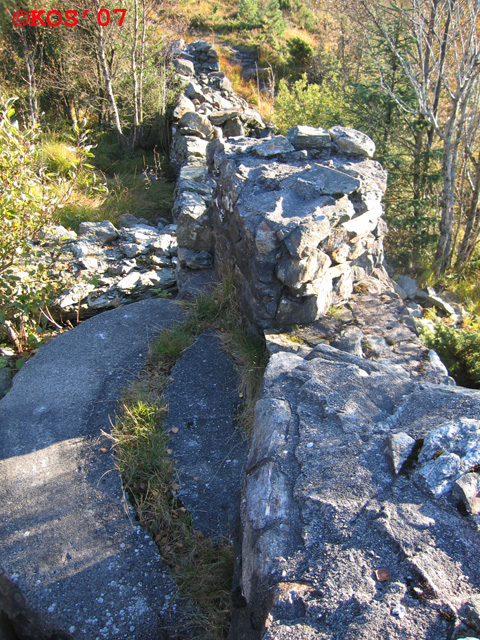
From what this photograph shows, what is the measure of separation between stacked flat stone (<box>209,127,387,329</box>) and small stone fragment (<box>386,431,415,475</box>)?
145cm

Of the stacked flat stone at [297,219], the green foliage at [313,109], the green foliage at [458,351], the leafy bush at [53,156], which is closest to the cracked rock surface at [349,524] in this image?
the stacked flat stone at [297,219]

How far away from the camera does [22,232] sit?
3.90 metres

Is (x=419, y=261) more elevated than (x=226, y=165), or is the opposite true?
(x=226, y=165)

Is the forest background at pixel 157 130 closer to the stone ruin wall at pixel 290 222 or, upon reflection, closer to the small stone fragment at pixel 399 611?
the stone ruin wall at pixel 290 222

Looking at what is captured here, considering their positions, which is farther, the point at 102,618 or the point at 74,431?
the point at 74,431

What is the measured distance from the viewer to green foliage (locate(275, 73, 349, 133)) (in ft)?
22.2

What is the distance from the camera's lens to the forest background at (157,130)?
407 cm

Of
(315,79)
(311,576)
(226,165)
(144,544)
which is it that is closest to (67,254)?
(226,165)

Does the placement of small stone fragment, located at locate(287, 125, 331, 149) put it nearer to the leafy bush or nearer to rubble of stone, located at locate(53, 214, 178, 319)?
rubble of stone, located at locate(53, 214, 178, 319)

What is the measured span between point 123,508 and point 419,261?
195 inches

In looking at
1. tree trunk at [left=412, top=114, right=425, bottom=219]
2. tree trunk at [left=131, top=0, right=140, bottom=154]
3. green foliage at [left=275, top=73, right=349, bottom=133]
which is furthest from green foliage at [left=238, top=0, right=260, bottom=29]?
tree trunk at [left=412, top=114, right=425, bottom=219]

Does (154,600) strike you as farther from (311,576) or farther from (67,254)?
(67,254)

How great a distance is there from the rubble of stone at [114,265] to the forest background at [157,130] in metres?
0.27

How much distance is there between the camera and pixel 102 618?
2.21 meters
